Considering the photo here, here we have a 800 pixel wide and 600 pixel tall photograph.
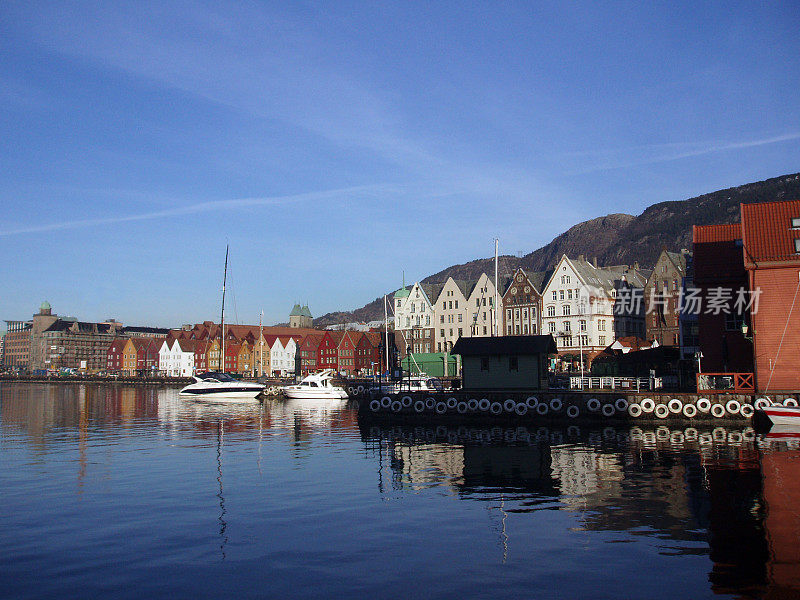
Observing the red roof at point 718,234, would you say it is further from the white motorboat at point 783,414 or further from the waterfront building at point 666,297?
the waterfront building at point 666,297

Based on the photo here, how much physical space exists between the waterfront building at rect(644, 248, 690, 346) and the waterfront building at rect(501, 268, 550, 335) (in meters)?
17.1

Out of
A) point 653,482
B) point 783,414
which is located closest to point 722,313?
point 783,414

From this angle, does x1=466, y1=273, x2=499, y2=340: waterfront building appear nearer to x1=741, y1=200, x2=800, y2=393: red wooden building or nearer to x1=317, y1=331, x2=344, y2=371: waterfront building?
x1=317, y1=331, x2=344, y2=371: waterfront building

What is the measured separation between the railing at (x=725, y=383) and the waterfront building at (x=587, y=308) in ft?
176

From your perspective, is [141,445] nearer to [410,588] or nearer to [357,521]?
[357,521]

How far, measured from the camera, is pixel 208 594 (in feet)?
46.4

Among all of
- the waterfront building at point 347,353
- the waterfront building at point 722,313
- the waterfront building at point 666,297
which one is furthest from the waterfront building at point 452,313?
the waterfront building at point 722,313

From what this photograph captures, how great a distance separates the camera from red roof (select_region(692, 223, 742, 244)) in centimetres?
5454

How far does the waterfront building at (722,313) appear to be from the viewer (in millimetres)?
50781

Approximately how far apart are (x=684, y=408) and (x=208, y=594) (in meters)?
39.5

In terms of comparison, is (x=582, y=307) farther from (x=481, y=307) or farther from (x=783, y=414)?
(x=783, y=414)

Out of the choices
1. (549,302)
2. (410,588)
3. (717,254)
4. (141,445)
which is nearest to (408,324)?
(549,302)

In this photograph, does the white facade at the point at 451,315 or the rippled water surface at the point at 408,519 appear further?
the white facade at the point at 451,315

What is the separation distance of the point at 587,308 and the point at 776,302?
200 ft
